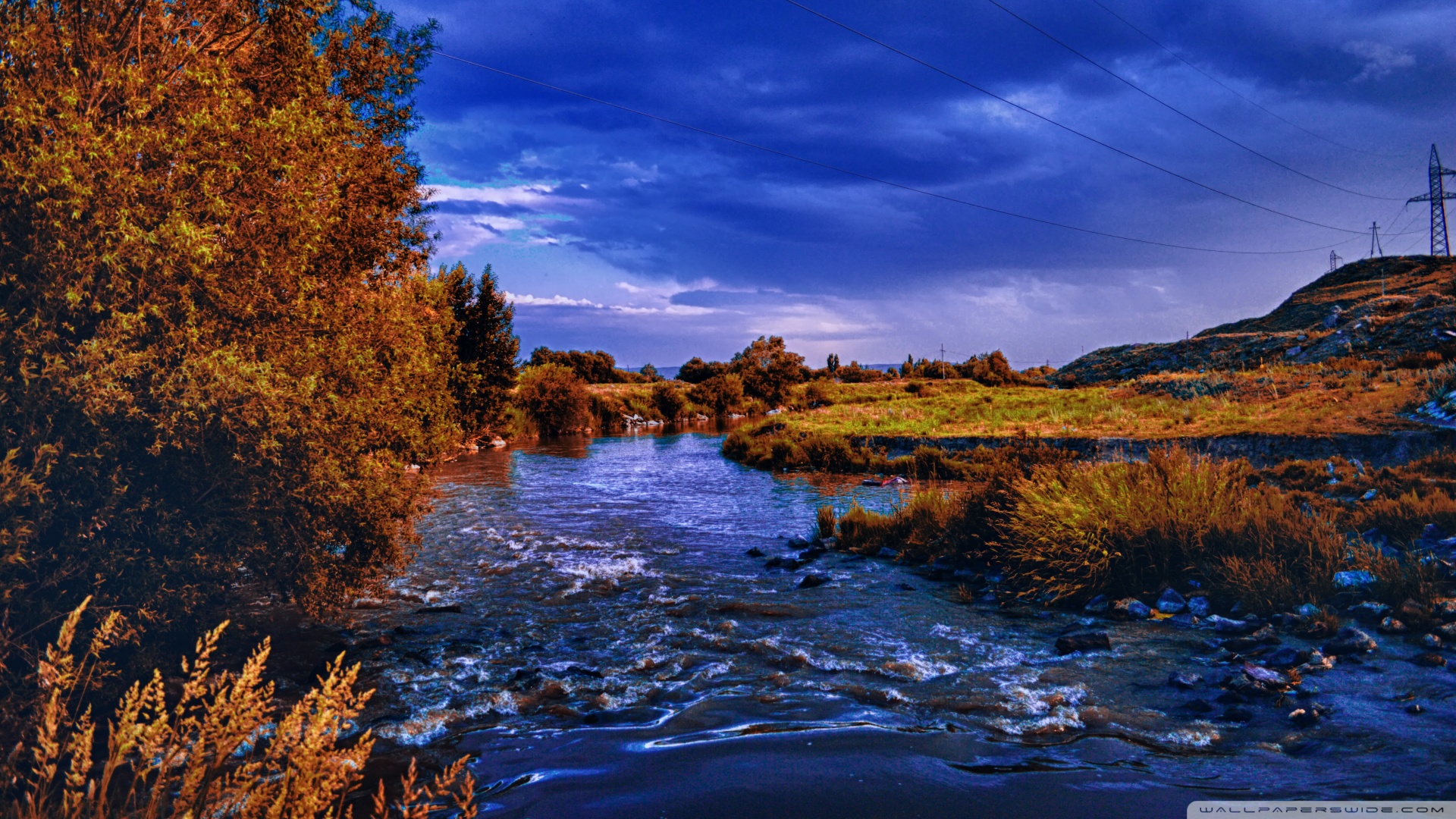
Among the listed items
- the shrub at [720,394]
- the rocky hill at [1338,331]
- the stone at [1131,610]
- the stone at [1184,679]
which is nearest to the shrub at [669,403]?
the shrub at [720,394]

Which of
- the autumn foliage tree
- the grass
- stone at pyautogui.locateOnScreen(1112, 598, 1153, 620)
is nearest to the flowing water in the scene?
stone at pyautogui.locateOnScreen(1112, 598, 1153, 620)

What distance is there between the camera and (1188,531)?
28.8 ft

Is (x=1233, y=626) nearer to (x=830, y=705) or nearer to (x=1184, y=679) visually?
(x=1184, y=679)

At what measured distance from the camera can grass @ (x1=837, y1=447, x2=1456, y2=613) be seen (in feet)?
25.4

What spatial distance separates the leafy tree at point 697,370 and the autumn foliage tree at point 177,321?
8412 centimetres

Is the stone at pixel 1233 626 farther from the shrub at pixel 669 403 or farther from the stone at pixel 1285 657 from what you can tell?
the shrub at pixel 669 403

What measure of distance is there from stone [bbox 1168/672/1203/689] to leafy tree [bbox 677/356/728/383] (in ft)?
281

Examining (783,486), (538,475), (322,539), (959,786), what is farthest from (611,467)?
(959,786)

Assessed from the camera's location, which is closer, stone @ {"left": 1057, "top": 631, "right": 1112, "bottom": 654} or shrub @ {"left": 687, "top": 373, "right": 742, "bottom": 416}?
stone @ {"left": 1057, "top": 631, "right": 1112, "bottom": 654}

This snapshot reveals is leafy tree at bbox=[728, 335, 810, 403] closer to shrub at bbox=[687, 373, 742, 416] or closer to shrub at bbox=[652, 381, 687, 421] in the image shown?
shrub at bbox=[687, 373, 742, 416]

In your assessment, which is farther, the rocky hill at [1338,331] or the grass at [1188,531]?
the rocky hill at [1338,331]

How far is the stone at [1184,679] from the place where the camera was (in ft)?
19.4

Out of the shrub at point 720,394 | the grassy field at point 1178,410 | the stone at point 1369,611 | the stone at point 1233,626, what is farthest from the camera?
the shrub at point 720,394

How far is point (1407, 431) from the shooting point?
48.2 ft
